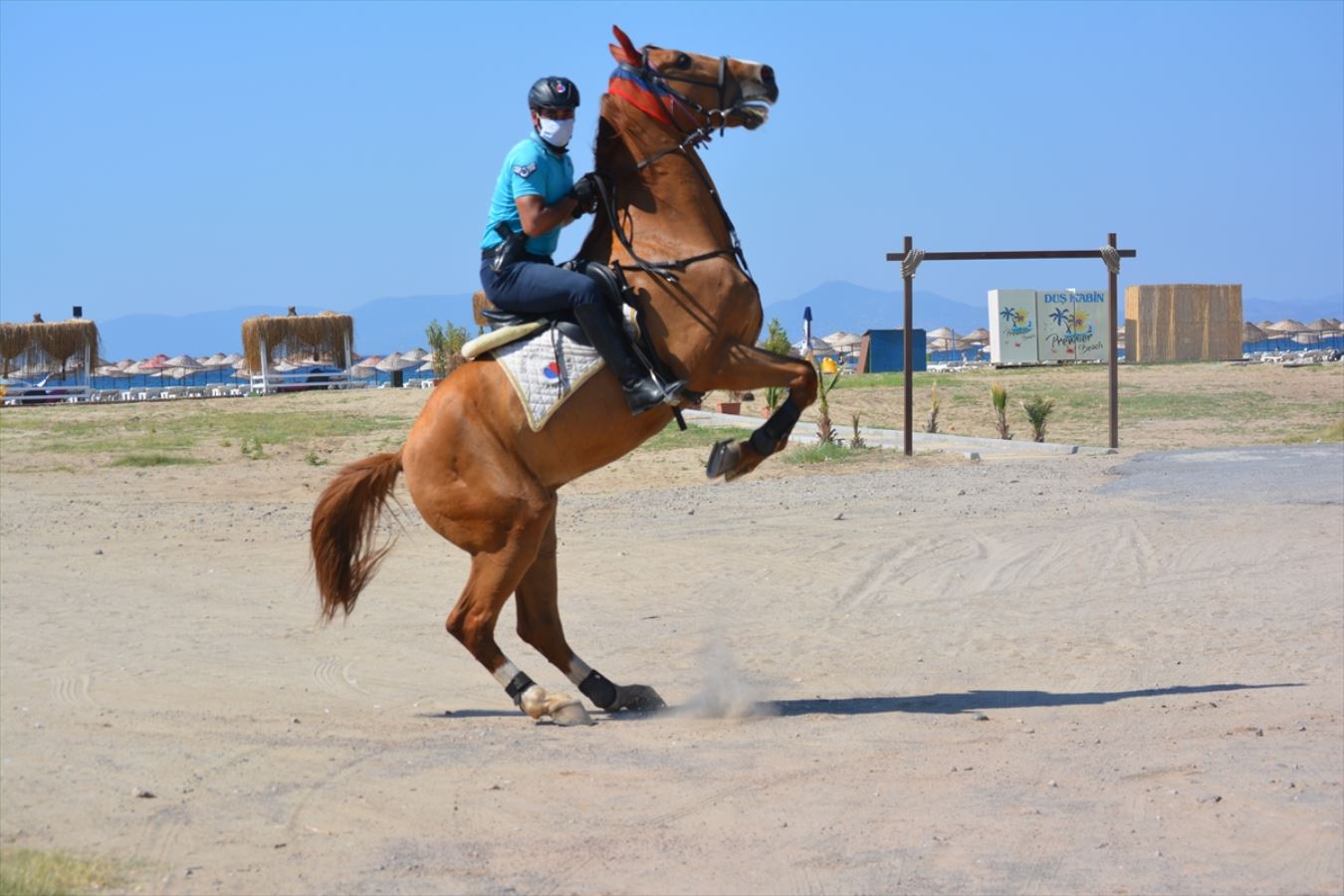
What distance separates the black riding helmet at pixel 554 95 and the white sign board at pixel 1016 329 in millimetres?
43340

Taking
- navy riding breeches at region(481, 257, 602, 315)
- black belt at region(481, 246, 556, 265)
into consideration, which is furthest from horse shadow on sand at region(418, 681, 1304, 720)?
black belt at region(481, 246, 556, 265)

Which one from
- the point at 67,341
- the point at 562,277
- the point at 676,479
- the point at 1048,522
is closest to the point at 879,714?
the point at 562,277

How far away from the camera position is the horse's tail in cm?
879

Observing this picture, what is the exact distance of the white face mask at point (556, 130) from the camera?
796 centimetres

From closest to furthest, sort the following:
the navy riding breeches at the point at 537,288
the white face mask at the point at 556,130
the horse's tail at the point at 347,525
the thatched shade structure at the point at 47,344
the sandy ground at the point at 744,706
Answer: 1. the sandy ground at the point at 744,706
2. the navy riding breeches at the point at 537,288
3. the white face mask at the point at 556,130
4. the horse's tail at the point at 347,525
5. the thatched shade structure at the point at 47,344

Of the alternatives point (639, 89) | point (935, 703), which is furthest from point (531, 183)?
point (935, 703)

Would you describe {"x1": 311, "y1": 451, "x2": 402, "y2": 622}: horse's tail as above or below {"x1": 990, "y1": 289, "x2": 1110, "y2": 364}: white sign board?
below

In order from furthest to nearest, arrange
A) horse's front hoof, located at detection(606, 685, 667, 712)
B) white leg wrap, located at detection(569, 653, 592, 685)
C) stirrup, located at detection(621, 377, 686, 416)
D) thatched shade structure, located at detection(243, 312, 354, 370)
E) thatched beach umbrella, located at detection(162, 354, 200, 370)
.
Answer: thatched beach umbrella, located at detection(162, 354, 200, 370) → thatched shade structure, located at detection(243, 312, 354, 370) → white leg wrap, located at detection(569, 653, 592, 685) → horse's front hoof, located at detection(606, 685, 667, 712) → stirrup, located at detection(621, 377, 686, 416)

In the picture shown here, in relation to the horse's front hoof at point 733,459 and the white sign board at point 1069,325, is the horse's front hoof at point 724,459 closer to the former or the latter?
the horse's front hoof at point 733,459

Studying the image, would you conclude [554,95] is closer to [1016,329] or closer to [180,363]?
[1016,329]

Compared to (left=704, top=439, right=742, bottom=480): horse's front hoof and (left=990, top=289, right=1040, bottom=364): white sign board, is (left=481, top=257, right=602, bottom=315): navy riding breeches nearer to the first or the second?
(left=704, top=439, right=742, bottom=480): horse's front hoof

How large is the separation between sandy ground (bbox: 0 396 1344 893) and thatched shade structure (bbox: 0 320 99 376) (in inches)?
1322

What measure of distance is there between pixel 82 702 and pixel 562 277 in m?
3.52

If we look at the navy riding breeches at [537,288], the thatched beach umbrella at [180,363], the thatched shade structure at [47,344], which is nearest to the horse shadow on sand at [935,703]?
the navy riding breeches at [537,288]
